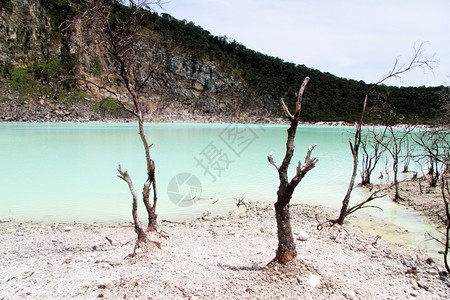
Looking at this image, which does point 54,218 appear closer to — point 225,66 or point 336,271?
point 336,271

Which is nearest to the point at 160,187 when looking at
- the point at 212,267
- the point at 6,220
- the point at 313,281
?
the point at 6,220

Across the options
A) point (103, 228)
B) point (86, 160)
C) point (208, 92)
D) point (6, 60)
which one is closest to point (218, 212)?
point (103, 228)

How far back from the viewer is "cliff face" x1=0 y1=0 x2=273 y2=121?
5528 cm

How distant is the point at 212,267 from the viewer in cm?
395

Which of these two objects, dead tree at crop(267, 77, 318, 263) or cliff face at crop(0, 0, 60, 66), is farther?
cliff face at crop(0, 0, 60, 66)

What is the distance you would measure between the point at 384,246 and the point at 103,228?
562 centimetres

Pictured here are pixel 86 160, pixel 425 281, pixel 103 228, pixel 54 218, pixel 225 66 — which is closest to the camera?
pixel 425 281

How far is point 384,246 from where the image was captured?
17.3 feet

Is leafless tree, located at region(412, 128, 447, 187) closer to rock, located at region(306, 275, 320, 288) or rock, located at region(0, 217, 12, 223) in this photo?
rock, located at region(306, 275, 320, 288)

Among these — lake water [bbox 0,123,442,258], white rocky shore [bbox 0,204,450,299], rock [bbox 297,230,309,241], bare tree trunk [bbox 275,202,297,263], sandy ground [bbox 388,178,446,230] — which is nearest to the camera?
white rocky shore [bbox 0,204,450,299]

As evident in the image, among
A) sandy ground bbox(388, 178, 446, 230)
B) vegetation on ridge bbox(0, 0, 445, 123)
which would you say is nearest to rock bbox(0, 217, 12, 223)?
sandy ground bbox(388, 178, 446, 230)

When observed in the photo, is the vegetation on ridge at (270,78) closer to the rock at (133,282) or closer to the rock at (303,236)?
the rock at (303,236)

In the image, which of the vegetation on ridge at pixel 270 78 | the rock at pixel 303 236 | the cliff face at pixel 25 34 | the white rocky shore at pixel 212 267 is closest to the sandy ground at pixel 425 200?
the white rocky shore at pixel 212 267

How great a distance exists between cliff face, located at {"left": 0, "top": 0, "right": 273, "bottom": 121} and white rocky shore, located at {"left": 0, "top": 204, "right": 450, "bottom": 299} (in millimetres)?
37475
